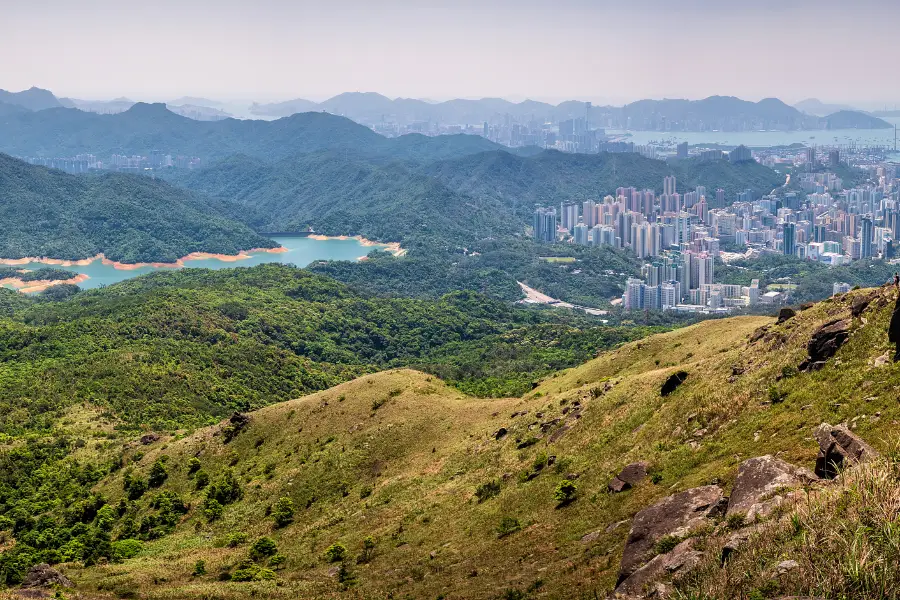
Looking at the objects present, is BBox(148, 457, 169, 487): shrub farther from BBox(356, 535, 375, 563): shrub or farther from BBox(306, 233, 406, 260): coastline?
BBox(306, 233, 406, 260): coastline

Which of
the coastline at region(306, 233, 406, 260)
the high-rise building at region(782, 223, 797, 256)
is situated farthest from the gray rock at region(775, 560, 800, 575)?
the high-rise building at region(782, 223, 797, 256)

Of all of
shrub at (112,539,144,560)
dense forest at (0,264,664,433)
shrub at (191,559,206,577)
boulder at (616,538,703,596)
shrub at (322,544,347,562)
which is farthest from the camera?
dense forest at (0,264,664,433)

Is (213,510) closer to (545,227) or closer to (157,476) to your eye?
(157,476)

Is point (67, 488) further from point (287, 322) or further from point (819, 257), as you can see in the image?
point (819, 257)

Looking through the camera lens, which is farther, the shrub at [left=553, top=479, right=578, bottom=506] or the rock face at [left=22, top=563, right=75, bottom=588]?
the rock face at [left=22, top=563, right=75, bottom=588]

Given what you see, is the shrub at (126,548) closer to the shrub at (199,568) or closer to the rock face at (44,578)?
the rock face at (44,578)

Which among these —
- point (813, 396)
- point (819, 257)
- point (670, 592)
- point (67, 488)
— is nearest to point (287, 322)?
point (67, 488)

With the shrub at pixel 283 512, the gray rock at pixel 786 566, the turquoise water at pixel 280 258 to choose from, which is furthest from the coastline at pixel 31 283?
the gray rock at pixel 786 566
